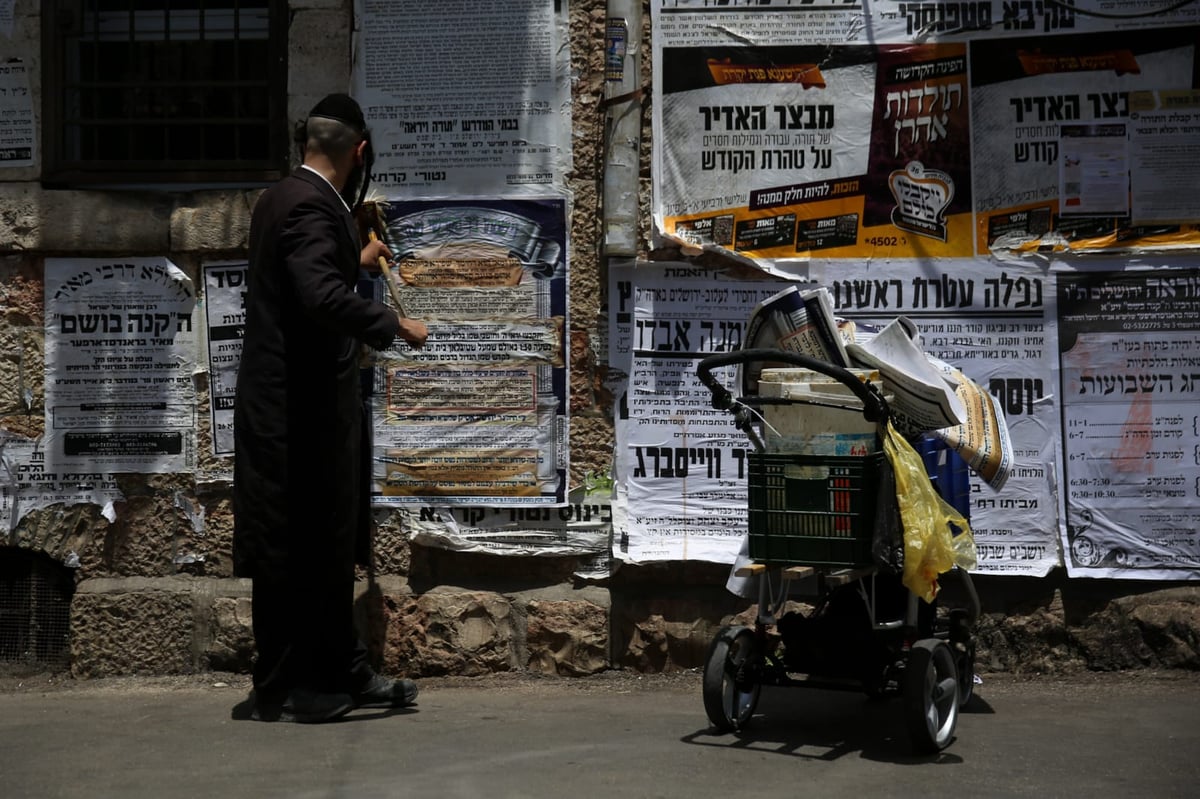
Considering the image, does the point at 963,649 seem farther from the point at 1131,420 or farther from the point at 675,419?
the point at 675,419

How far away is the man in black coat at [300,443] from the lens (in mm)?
5109

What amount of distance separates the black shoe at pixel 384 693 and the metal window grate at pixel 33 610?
5.50 ft

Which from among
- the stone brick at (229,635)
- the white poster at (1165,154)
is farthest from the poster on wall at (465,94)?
the white poster at (1165,154)

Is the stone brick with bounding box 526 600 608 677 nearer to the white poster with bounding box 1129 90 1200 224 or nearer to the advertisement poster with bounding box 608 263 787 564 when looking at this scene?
the advertisement poster with bounding box 608 263 787 564

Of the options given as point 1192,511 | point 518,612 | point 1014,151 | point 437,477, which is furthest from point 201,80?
point 1192,511

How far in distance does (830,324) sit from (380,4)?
2.58 metres

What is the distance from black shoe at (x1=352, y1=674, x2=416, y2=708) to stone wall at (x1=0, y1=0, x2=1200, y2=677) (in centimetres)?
59

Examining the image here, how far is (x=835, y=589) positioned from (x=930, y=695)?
524 mm

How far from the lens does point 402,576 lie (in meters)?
6.09

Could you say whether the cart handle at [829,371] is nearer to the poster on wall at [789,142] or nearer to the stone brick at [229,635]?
the poster on wall at [789,142]

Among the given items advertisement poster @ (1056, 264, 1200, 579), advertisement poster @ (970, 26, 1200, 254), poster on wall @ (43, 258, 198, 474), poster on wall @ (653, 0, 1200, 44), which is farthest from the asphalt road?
poster on wall @ (653, 0, 1200, 44)

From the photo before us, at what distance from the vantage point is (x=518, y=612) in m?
6.04

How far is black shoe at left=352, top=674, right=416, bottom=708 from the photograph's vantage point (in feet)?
17.7

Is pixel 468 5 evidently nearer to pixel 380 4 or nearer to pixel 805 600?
pixel 380 4
